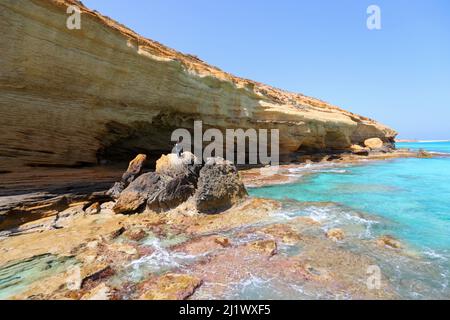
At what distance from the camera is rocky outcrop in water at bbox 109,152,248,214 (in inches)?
344

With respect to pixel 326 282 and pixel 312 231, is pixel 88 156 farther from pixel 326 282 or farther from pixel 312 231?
pixel 326 282

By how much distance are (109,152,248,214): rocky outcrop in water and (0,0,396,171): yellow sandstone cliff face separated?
3.49 meters

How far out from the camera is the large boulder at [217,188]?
28.6 ft

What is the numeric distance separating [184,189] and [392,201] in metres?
8.06

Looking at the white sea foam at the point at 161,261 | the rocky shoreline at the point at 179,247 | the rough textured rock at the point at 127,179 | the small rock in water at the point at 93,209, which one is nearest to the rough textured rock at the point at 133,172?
the rough textured rock at the point at 127,179

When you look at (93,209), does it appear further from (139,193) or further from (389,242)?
(389,242)

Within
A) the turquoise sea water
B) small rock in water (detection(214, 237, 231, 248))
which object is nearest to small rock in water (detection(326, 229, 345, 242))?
the turquoise sea water

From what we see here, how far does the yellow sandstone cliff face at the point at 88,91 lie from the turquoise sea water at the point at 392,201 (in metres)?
5.84

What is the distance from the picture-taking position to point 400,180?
1555 centimetres

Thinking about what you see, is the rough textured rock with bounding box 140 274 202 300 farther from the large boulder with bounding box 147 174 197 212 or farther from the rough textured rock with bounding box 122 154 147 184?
the rough textured rock with bounding box 122 154 147 184

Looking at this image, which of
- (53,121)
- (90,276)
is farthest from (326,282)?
(53,121)

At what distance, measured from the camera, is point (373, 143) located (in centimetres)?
3266

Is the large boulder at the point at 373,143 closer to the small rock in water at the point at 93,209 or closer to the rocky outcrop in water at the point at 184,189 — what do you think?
the rocky outcrop in water at the point at 184,189

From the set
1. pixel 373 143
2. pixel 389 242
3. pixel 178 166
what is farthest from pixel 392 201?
pixel 373 143
